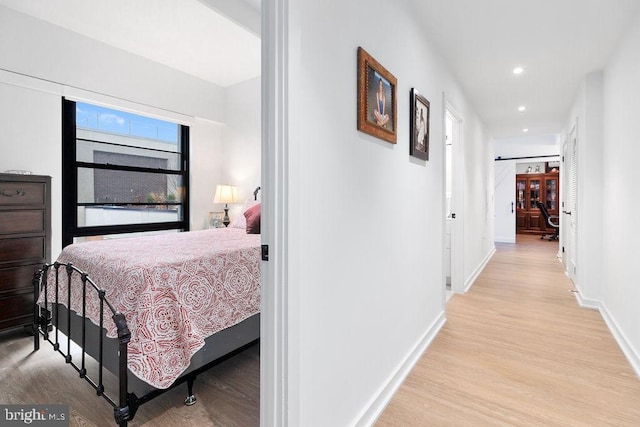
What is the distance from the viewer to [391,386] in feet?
6.31

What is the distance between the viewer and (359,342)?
1.62 meters

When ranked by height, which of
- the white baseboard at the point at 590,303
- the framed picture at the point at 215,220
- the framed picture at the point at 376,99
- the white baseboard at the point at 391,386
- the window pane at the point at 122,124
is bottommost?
the white baseboard at the point at 391,386

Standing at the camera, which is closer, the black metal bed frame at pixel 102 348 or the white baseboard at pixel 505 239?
the black metal bed frame at pixel 102 348

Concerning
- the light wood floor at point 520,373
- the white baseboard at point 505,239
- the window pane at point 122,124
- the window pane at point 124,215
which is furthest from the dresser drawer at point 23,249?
the white baseboard at point 505,239

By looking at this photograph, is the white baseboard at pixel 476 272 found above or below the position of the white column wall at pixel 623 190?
below

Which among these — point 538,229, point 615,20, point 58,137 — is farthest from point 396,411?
point 538,229

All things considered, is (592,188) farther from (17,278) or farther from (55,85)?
(55,85)

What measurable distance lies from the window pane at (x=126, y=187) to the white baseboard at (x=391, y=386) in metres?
3.56

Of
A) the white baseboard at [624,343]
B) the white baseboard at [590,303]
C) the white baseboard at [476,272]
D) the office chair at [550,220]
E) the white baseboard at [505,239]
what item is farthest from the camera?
the office chair at [550,220]

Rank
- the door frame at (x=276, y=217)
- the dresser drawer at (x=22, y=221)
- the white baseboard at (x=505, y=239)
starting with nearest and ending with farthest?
1. the door frame at (x=276, y=217)
2. the dresser drawer at (x=22, y=221)
3. the white baseboard at (x=505, y=239)

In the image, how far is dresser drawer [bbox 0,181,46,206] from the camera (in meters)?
2.45

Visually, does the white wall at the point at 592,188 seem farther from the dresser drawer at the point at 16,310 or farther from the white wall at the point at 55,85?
the dresser drawer at the point at 16,310

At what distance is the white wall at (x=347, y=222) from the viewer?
3.97ft

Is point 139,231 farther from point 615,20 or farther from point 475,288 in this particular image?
point 615,20
